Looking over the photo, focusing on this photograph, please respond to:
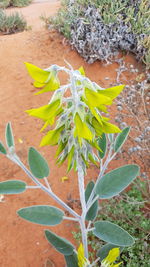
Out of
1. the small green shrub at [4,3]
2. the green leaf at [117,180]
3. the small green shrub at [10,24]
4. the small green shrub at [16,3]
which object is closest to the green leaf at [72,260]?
the green leaf at [117,180]

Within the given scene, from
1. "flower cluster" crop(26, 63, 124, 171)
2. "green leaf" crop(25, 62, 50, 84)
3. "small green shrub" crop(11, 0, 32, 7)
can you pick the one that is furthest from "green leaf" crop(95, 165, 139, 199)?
"small green shrub" crop(11, 0, 32, 7)

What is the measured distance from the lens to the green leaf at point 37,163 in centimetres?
108

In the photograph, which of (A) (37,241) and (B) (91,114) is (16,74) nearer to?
(A) (37,241)

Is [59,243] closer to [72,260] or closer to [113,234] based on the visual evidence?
[72,260]

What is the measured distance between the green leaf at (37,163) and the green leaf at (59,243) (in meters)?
0.26

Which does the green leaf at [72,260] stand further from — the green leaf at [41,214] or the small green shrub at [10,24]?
the small green shrub at [10,24]

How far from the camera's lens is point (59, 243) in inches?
45.7

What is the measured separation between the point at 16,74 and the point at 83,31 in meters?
1.07

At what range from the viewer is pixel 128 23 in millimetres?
3551

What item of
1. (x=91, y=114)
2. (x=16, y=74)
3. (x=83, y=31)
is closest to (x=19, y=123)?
(x=16, y=74)

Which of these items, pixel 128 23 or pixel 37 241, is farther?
pixel 128 23

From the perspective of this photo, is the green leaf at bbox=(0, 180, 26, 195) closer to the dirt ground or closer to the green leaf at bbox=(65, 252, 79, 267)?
the green leaf at bbox=(65, 252, 79, 267)

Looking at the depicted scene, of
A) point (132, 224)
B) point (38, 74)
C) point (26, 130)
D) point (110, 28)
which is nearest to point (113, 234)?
point (38, 74)

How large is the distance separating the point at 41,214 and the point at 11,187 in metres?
0.15
